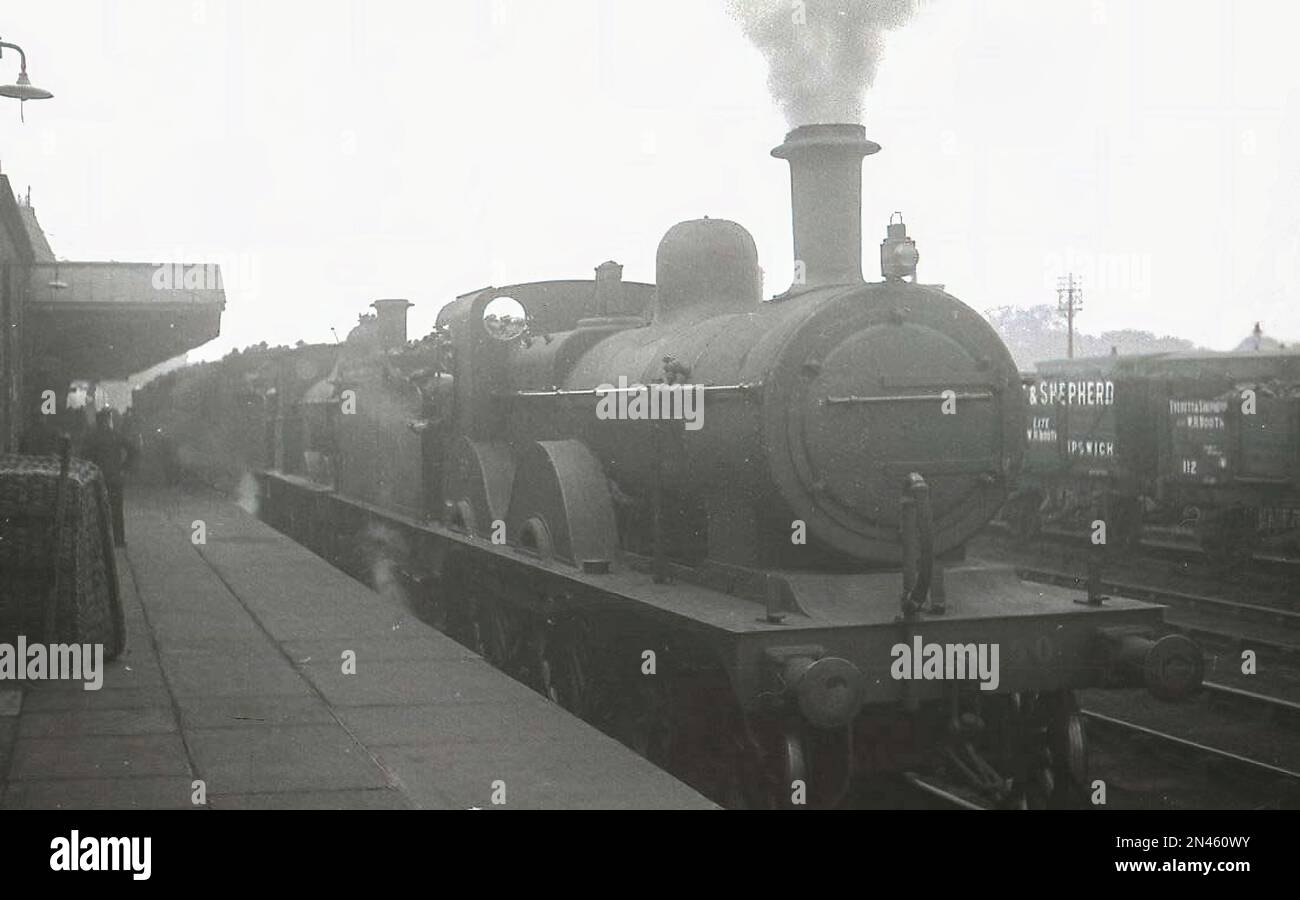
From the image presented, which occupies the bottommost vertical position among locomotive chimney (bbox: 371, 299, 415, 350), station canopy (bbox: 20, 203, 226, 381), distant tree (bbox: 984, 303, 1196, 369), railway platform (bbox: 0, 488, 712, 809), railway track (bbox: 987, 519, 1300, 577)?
railway track (bbox: 987, 519, 1300, 577)

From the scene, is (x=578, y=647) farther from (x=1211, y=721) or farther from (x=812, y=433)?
(x=1211, y=721)

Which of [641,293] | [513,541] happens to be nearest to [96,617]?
[513,541]

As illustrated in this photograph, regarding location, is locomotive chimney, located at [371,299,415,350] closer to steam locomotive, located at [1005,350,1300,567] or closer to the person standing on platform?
the person standing on platform

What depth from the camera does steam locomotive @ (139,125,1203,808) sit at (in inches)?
222

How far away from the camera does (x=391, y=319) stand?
1426cm

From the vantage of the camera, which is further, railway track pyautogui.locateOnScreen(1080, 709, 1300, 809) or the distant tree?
the distant tree

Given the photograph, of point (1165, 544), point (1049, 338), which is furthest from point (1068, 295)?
point (1049, 338)

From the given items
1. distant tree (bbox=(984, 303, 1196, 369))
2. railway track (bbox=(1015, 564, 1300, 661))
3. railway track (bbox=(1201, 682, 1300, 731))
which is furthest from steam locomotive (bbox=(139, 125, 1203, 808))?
distant tree (bbox=(984, 303, 1196, 369))

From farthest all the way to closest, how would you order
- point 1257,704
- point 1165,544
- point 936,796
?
1. point 1165,544
2. point 1257,704
3. point 936,796

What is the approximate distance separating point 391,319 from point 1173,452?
10.4m

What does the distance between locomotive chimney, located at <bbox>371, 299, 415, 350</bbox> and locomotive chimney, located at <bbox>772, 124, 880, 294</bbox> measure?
8349 millimetres

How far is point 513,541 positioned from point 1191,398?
12342 millimetres

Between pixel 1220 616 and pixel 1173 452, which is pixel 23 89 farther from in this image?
pixel 1173 452

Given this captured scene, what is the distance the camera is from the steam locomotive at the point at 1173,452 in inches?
632
